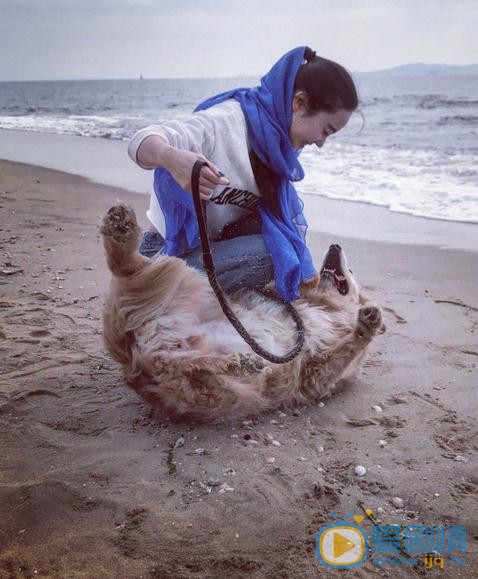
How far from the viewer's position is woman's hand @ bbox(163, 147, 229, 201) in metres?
2.00

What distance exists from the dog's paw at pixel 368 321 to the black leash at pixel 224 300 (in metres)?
0.30

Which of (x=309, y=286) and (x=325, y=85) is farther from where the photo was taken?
(x=309, y=286)

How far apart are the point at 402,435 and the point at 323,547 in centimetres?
80

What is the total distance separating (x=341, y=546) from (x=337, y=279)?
170 centimetres

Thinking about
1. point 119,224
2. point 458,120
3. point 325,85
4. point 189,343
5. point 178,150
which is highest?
point 458,120

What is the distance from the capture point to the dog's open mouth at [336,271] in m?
3.21

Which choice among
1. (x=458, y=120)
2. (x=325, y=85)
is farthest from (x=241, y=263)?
(x=458, y=120)

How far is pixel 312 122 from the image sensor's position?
2.81m

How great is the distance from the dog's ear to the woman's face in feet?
2.47

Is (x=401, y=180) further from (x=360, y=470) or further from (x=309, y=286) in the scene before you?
(x=360, y=470)

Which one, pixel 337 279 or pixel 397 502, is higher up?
pixel 337 279

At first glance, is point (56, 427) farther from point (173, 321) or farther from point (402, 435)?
point (402, 435)

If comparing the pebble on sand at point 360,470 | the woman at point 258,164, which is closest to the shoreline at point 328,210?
the woman at point 258,164

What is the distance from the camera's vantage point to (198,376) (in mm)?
2375
